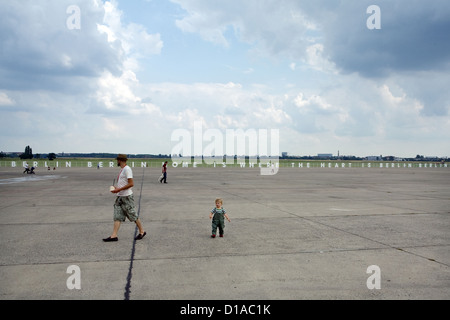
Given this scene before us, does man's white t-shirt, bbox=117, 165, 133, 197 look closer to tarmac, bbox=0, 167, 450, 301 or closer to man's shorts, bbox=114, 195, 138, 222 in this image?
man's shorts, bbox=114, 195, 138, 222

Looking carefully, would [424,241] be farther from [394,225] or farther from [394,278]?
[394,278]

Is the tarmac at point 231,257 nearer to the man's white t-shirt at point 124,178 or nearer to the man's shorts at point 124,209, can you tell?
the man's shorts at point 124,209

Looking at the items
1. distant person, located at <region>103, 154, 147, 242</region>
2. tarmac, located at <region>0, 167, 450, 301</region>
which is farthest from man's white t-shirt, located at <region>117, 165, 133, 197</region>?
tarmac, located at <region>0, 167, 450, 301</region>

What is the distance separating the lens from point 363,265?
Result: 18.5 feet

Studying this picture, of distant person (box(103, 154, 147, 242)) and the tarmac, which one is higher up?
distant person (box(103, 154, 147, 242))

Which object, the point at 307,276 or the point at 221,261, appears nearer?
the point at 307,276

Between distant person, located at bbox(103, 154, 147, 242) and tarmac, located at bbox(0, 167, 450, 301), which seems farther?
distant person, located at bbox(103, 154, 147, 242)

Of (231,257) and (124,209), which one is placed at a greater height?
(124,209)

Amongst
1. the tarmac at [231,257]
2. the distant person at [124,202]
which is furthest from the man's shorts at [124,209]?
the tarmac at [231,257]

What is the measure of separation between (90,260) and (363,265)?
15.2ft

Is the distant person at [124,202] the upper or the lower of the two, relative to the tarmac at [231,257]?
upper

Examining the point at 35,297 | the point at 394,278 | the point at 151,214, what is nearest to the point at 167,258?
the point at 35,297

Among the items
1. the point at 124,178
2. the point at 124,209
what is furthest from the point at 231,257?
the point at 124,178

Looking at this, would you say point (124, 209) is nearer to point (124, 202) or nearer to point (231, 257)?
point (124, 202)
